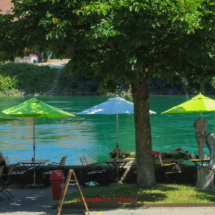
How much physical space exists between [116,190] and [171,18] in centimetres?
386

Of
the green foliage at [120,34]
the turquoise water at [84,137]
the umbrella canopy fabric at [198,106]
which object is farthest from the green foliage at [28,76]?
the green foliage at [120,34]

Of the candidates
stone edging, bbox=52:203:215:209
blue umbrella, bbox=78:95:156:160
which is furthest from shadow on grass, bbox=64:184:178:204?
blue umbrella, bbox=78:95:156:160

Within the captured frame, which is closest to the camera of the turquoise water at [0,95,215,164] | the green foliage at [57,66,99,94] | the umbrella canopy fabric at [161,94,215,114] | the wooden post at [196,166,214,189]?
the wooden post at [196,166,214,189]

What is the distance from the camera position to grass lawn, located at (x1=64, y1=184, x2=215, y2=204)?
814cm

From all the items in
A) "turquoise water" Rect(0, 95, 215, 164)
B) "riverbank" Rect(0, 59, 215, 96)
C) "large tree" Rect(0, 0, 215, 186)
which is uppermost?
"riverbank" Rect(0, 59, 215, 96)

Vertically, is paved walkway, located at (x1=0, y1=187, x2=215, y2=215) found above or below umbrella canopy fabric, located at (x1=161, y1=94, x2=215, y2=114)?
below

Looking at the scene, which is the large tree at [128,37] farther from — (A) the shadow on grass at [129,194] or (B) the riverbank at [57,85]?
(B) the riverbank at [57,85]

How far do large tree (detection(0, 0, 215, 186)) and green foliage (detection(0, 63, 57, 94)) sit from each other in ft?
234

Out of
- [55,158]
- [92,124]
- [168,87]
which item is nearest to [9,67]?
[168,87]

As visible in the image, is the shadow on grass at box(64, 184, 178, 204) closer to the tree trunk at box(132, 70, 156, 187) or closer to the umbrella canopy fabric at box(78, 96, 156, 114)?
the tree trunk at box(132, 70, 156, 187)

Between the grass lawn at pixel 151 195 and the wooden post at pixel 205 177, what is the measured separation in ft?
1.60

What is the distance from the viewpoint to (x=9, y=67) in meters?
80.9

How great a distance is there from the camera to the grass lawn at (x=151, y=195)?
814 centimetres

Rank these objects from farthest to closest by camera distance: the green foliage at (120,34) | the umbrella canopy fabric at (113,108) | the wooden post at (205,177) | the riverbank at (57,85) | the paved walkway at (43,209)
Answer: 1. the riverbank at (57,85)
2. the umbrella canopy fabric at (113,108)
3. the wooden post at (205,177)
4. the paved walkway at (43,209)
5. the green foliage at (120,34)
